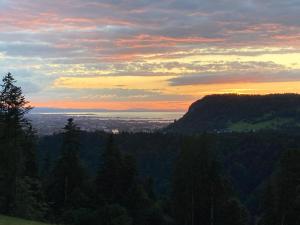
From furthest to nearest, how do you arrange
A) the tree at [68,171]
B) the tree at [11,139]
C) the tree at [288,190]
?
the tree at [68,171], the tree at [288,190], the tree at [11,139]

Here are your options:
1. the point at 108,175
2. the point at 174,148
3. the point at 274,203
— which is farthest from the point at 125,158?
the point at 174,148

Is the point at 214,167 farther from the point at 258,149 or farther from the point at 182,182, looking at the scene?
the point at 258,149

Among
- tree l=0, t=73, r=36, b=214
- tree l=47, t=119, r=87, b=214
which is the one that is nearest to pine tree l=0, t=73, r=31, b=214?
tree l=0, t=73, r=36, b=214

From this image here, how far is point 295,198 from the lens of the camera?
52812 mm

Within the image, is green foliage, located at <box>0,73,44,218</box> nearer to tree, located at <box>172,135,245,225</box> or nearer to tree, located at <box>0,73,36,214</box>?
tree, located at <box>0,73,36,214</box>

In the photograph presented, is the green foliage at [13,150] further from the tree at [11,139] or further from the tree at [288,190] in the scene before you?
the tree at [288,190]

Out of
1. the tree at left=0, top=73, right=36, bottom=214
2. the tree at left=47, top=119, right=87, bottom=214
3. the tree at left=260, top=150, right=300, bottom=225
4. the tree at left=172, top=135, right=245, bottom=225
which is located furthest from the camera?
the tree at left=172, top=135, right=245, bottom=225

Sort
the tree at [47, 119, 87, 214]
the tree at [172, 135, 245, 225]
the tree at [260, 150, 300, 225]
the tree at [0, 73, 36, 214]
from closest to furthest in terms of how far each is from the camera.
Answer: the tree at [0, 73, 36, 214], the tree at [260, 150, 300, 225], the tree at [47, 119, 87, 214], the tree at [172, 135, 245, 225]

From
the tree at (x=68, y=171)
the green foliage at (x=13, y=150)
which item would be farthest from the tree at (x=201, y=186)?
the green foliage at (x=13, y=150)

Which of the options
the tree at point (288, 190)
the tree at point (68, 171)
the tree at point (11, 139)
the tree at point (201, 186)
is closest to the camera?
the tree at point (11, 139)

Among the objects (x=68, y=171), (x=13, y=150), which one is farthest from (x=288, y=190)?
(x=13, y=150)

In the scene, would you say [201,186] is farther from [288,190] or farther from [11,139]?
[11,139]

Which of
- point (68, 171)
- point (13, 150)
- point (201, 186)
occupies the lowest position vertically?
point (201, 186)

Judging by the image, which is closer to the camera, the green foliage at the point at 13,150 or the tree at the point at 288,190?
the green foliage at the point at 13,150
